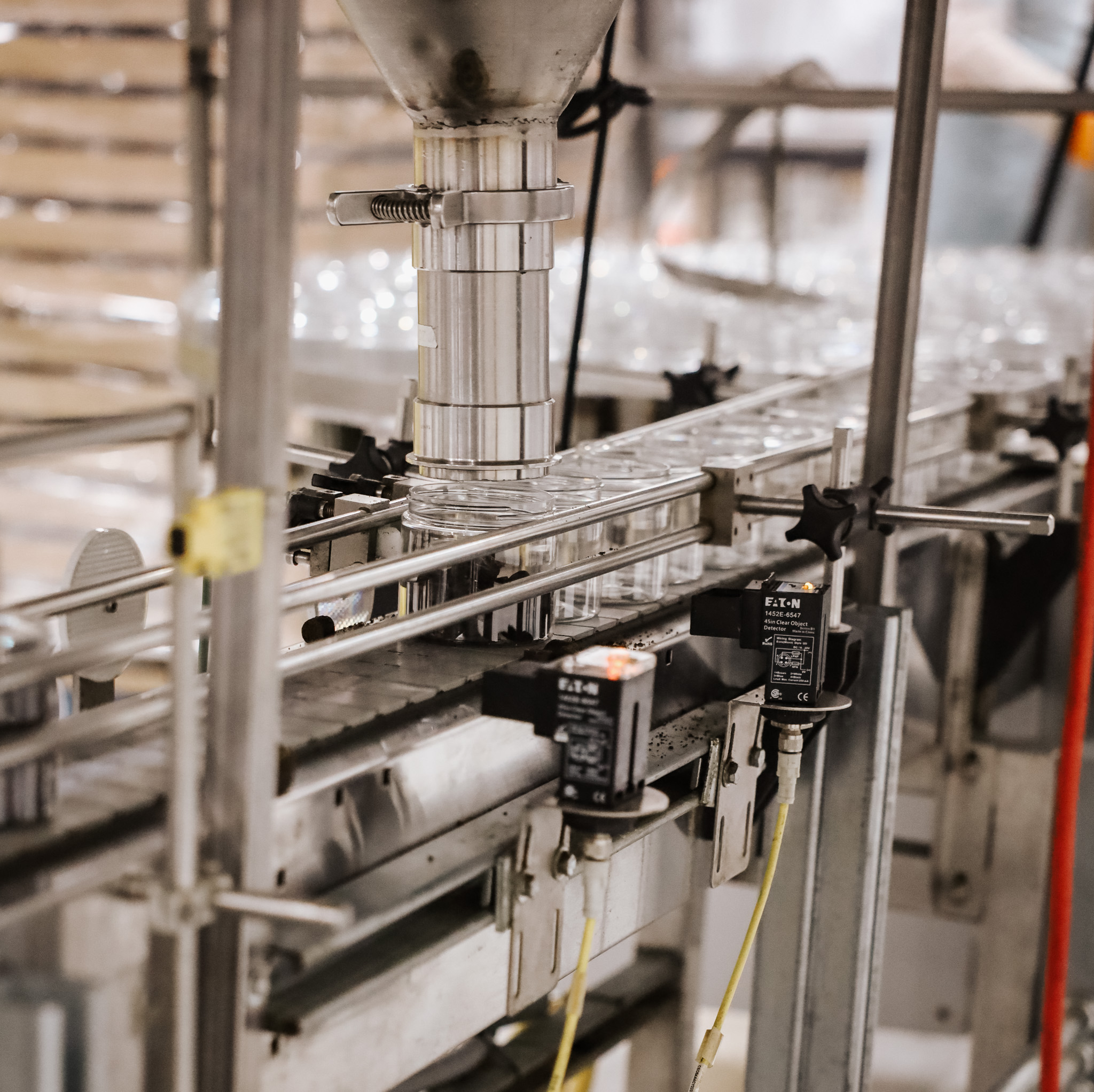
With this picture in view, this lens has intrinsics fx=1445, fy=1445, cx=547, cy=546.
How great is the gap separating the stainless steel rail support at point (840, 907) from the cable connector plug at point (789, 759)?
152mm

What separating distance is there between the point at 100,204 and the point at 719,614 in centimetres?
359

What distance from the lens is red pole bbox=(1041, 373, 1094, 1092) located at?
4.39 ft

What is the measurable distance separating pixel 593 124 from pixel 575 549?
62cm

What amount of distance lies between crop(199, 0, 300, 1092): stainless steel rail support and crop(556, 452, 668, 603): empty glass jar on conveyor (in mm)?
533

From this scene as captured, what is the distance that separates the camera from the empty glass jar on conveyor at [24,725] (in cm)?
74

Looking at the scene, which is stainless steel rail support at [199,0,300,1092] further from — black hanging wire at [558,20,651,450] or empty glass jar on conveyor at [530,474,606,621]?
black hanging wire at [558,20,651,450]

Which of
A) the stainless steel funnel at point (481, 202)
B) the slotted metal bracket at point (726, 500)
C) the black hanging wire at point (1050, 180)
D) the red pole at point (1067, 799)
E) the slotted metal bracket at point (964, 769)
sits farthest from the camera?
the black hanging wire at point (1050, 180)

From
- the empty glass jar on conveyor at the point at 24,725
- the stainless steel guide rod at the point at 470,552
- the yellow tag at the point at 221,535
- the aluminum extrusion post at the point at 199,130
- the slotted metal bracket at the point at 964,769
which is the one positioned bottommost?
the slotted metal bracket at the point at 964,769

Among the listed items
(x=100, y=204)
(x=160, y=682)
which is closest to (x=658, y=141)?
(x=100, y=204)

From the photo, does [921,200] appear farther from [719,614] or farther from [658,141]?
[658,141]

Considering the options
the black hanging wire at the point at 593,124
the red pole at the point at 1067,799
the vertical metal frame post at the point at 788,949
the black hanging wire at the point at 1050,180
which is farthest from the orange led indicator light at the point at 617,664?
the black hanging wire at the point at 1050,180

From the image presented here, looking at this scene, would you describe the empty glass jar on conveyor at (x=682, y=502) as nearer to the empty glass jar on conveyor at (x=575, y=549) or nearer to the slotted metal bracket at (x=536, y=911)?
the empty glass jar on conveyor at (x=575, y=549)

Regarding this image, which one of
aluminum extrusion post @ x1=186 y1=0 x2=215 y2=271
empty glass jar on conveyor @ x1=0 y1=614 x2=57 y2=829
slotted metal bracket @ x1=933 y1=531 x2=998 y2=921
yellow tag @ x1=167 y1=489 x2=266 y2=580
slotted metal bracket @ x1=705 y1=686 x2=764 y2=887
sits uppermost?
aluminum extrusion post @ x1=186 y1=0 x2=215 y2=271

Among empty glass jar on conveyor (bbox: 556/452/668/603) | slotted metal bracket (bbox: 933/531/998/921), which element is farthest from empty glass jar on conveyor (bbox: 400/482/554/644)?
slotted metal bracket (bbox: 933/531/998/921)
